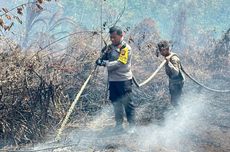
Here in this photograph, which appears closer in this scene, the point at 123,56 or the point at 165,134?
the point at 123,56

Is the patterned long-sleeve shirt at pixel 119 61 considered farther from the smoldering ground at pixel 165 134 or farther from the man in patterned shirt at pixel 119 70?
the smoldering ground at pixel 165 134

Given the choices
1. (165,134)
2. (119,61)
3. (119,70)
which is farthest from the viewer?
(165,134)

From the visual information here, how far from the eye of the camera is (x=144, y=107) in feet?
24.2

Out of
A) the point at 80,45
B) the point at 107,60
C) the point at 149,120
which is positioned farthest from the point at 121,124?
the point at 80,45

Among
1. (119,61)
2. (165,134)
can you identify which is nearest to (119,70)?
(119,61)

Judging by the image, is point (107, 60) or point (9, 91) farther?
point (107, 60)

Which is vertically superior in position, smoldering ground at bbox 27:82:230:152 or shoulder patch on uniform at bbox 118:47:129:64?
shoulder patch on uniform at bbox 118:47:129:64

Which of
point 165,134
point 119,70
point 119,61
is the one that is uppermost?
point 119,61

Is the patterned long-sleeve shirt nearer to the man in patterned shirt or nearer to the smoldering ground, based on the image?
the man in patterned shirt

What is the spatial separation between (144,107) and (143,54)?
4230 millimetres

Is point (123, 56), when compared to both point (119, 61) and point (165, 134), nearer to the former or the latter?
point (119, 61)

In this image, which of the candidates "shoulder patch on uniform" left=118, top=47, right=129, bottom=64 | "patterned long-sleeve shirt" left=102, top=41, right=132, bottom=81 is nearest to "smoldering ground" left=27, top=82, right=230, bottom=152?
"patterned long-sleeve shirt" left=102, top=41, right=132, bottom=81

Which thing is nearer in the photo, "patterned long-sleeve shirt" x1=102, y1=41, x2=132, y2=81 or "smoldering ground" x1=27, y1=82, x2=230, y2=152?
"smoldering ground" x1=27, y1=82, x2=230, y2=152

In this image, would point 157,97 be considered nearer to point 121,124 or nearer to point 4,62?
point 121,124
